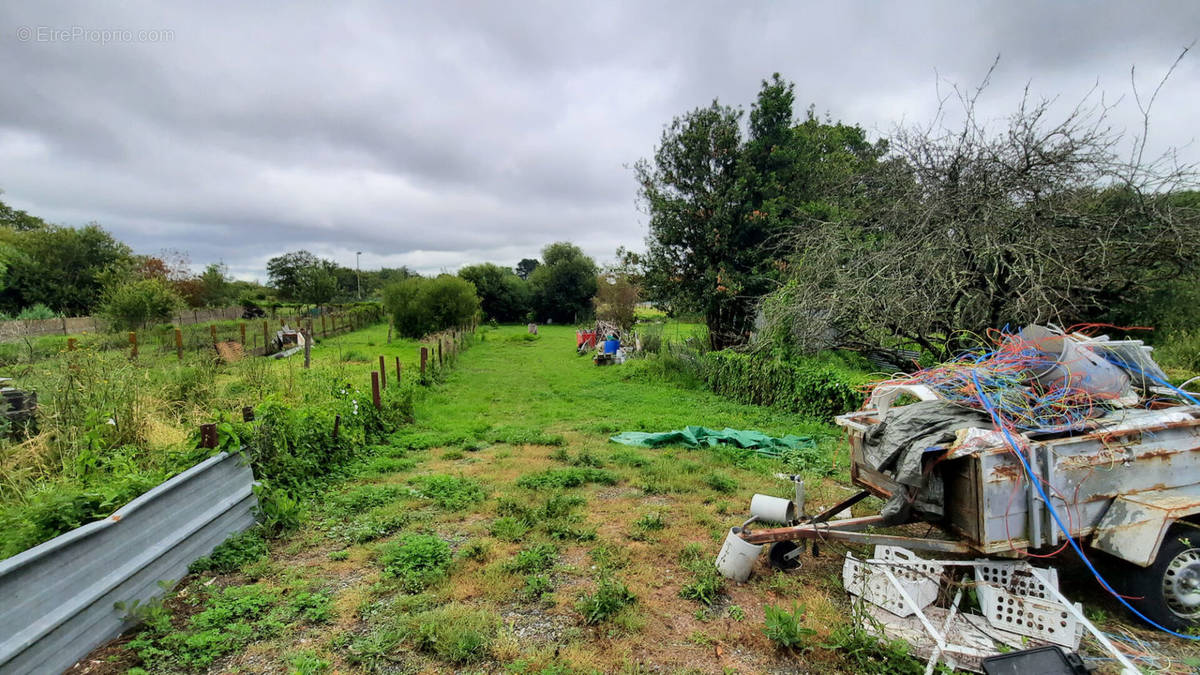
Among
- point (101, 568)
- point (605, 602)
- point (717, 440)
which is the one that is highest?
point (101, 568)

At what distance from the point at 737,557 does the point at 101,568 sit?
3.77m

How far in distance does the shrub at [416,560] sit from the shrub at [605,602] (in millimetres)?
1084

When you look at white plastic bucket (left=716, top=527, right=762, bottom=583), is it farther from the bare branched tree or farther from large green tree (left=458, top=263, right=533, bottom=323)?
large green tree (left=458, top=263, right=533, bottom=323)

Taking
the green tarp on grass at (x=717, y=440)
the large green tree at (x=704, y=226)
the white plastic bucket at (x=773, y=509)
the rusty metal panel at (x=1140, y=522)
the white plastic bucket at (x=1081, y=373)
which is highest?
the large green tree at (x=704, y=226)

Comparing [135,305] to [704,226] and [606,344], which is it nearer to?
[606,344]

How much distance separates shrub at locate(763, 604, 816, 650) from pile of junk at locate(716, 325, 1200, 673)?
43 centimetres

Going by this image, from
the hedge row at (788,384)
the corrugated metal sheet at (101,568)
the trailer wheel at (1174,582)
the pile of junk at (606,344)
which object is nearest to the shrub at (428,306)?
the pile of junk at (606,344)

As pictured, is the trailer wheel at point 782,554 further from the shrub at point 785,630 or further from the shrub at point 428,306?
the shrub at point 428,306

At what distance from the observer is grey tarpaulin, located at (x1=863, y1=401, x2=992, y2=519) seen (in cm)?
274

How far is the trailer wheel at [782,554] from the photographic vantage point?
351 centimetres

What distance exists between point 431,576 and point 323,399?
3.99 m

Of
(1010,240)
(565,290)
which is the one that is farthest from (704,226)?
(565,290)

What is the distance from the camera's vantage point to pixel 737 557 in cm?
330

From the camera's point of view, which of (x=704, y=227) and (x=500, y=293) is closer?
(x=704, y=227)
